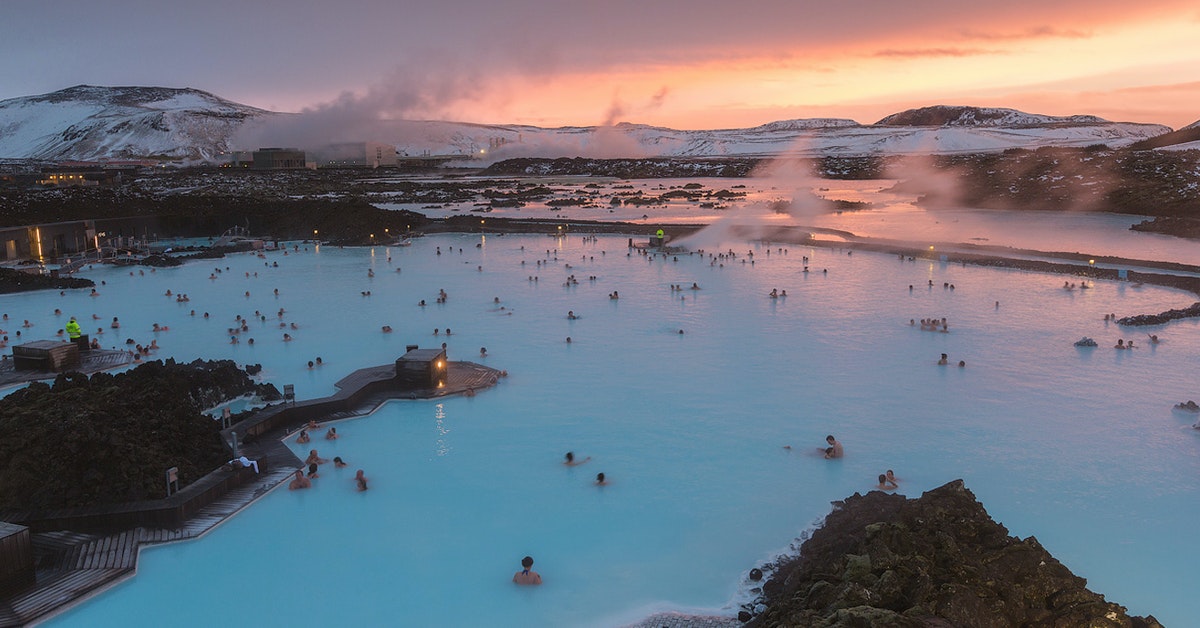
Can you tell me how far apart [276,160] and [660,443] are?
10063 centimetres

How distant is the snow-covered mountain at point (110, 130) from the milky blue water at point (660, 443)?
5725 inches

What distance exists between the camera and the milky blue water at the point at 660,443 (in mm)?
8391

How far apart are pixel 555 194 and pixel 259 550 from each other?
2374 inches

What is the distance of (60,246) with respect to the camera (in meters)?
33.6

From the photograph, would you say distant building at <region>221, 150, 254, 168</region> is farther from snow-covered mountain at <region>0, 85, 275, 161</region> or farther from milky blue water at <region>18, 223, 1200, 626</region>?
milky blue water at <region>18, 223, 1200, 626</region>

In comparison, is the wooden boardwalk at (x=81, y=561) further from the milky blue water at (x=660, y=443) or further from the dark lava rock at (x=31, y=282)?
the dark lava rock at (x=31, y=282)

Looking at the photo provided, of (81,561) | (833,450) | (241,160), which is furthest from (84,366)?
(241,160)

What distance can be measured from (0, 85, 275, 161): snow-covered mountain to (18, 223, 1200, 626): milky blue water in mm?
145410

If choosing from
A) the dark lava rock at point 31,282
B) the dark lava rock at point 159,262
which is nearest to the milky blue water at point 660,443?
the dark lava rock at point 31,282

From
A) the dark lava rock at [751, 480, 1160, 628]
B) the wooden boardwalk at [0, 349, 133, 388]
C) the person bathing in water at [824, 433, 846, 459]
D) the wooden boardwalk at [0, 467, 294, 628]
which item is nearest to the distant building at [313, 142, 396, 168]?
the wooden boardwalk at [0, 349, 133, 388]

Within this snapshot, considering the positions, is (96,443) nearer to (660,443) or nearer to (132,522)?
(132,522)

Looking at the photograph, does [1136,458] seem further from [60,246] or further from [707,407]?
[60,246]

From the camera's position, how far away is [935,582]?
21.1 ft

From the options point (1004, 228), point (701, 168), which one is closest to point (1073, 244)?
point (1004, 228)
